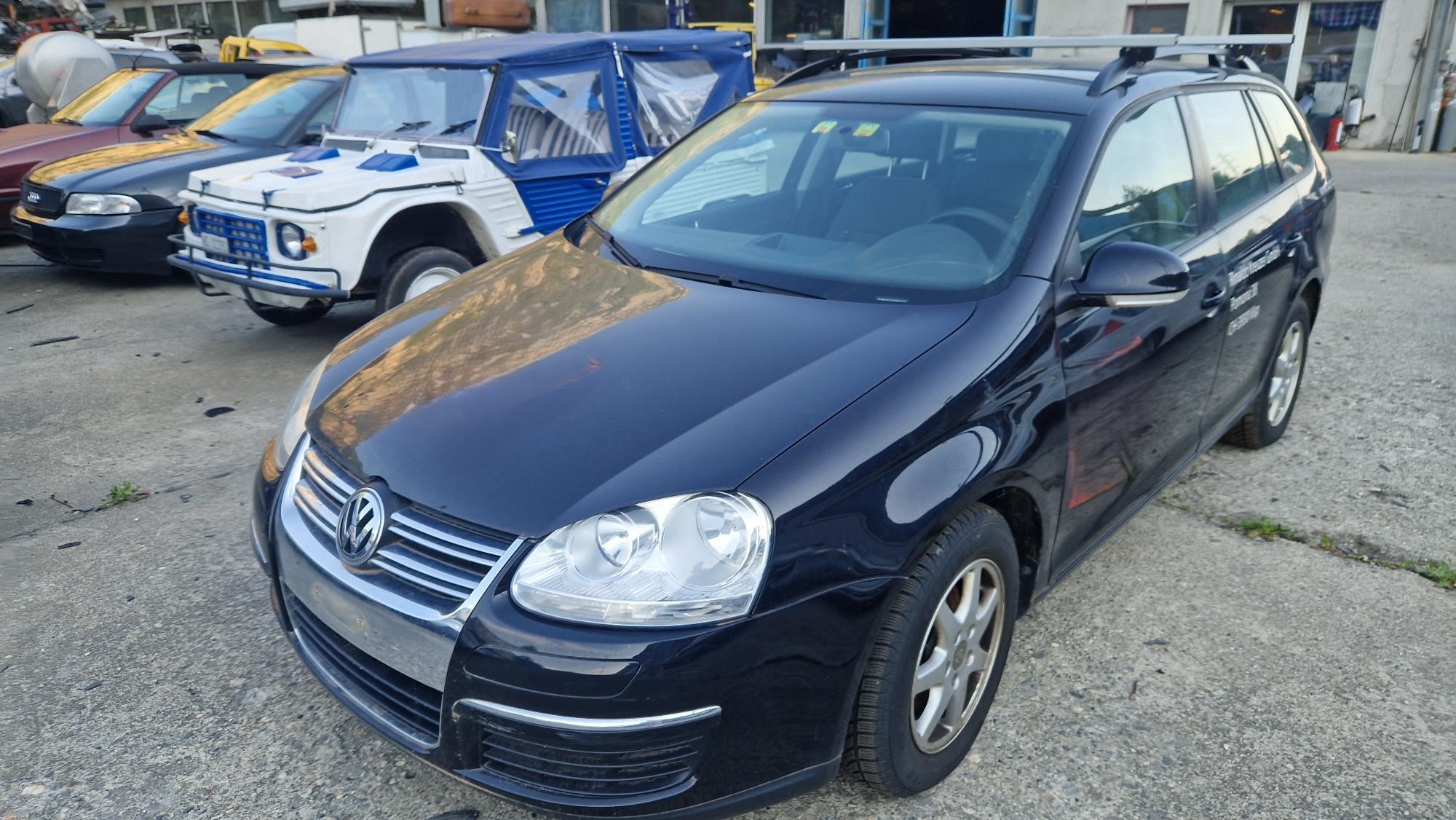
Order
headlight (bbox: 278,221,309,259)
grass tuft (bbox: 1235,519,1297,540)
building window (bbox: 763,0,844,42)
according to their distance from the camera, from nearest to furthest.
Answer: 1. grass tuft (bbox: 1235,519,1297,540)
2. headlight (bbox: 278,221,309,259)
3. building window (bbox: 763,0,844,42)

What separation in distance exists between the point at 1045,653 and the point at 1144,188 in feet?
4.63

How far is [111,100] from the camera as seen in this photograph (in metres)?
9.20

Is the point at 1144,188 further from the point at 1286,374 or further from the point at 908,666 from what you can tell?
the point at 1286,374

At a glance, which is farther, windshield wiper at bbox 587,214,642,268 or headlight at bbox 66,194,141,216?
headlight at bbox 66,194,141,216

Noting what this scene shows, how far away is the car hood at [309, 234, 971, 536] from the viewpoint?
2.05 m

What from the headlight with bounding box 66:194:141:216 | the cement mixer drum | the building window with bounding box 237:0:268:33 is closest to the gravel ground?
the headlight with bounding box 66:194:141:216

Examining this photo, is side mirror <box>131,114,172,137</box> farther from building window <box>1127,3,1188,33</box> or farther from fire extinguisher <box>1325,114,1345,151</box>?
fire extinguisher <box>1325,114,1345,151</box>

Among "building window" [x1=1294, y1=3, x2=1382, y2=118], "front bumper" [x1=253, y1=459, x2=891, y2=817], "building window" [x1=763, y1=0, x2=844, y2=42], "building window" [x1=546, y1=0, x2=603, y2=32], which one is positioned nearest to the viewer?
"front bumper" [x1=253, y1=459, x2=891, y2=817]

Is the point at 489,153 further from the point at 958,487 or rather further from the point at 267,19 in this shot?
the point at 267,19

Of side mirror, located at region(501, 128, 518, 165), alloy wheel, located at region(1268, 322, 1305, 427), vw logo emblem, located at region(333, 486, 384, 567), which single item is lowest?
alloy wheel, located at region(1268, 322, 1305, 427)

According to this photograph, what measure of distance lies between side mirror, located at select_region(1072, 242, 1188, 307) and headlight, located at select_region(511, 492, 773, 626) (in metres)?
1.18

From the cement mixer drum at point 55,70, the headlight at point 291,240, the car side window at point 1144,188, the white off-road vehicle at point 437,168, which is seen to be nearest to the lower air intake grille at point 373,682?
the car side window at point 1144,188

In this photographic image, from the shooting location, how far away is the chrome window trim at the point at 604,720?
74.7 inches

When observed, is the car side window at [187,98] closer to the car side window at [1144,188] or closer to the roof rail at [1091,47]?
the roof rail at [1091,47]
